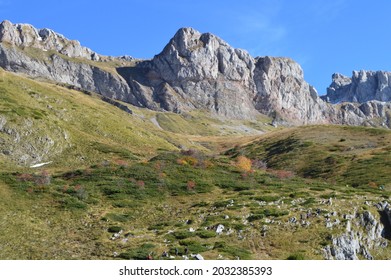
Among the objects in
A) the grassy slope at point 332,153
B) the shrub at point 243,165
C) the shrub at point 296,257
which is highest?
the grassy slope at point 332,153

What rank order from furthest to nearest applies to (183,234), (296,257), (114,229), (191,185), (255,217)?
(191,185) → (255,217) → (114,229) → (183,234) → (296,257)

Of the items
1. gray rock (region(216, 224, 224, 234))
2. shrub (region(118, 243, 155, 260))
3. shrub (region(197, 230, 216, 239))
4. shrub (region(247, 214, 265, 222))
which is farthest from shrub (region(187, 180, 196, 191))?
shrub (region(118, 243, 155, 260))

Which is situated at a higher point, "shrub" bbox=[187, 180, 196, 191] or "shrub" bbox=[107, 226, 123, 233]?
"shrub" bbox=[187, 180, 196, 191]

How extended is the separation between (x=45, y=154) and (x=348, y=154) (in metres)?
61.3

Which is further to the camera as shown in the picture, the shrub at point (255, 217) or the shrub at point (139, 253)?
the shrub at point (255, 217)

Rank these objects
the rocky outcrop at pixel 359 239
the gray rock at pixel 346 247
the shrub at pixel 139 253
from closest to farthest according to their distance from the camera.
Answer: the shrub at pixel 139 253
the gray rock at pixel 346 247
the rocky outcrop at pixel 359 239

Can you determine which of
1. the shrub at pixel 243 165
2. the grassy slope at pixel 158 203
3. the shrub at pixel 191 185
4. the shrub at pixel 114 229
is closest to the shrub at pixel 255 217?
the grassy slope at pixel 158 203

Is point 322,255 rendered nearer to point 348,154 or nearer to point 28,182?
point 28,182

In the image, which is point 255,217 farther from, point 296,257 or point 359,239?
point 359,239

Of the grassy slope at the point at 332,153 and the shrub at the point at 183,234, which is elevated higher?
the grassy slope at the point at 332,153

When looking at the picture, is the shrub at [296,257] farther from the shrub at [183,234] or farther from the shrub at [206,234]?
the shrub at [183,234]

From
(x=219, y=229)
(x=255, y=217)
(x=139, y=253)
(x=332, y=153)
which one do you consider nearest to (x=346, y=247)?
(x=255, y=217)

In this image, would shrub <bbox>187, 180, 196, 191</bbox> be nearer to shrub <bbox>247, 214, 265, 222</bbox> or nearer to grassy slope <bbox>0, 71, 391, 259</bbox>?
grassy slope <bbox>0, 71, 391, 259</bbox>
